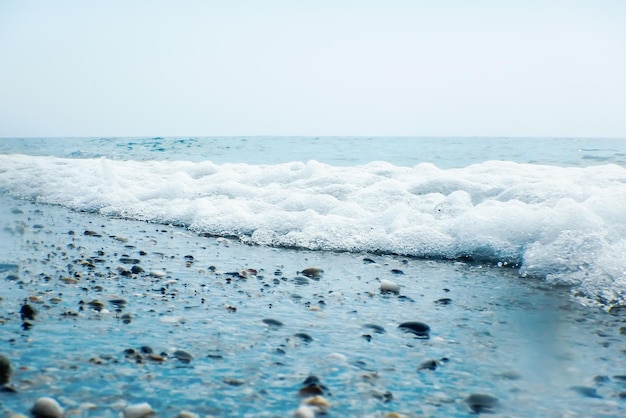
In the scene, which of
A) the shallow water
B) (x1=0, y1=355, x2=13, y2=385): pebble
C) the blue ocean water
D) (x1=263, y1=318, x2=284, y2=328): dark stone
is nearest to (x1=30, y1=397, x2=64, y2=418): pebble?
the shallow water

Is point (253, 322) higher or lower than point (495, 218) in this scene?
lower

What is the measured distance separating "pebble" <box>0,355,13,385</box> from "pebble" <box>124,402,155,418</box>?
66 centimetres

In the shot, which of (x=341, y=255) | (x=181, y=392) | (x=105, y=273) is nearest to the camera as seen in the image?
(x=181, y=392)

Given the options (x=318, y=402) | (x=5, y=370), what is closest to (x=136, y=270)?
(x=5, y=370)

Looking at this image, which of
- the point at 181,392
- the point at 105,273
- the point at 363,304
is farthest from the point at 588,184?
the point at 181,392

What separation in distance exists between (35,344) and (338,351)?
1.68 metres

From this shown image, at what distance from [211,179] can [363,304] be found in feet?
22.9

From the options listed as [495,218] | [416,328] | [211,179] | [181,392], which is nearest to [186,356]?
[181,392]

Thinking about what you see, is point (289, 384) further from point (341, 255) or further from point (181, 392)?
point (341, 255)

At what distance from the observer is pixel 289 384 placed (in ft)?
8.19

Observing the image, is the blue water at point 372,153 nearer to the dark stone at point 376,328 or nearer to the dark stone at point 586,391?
the dark stone at point 376,328

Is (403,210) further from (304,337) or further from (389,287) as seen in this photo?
(304,337)

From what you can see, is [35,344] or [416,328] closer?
[35,344]

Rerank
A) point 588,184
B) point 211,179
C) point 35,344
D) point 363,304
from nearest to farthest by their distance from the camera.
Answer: point 35,344
point 363,304
point 588,184
point 211,179
